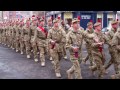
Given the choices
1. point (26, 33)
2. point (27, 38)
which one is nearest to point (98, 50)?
point (27, 38)

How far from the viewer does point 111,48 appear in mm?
9219

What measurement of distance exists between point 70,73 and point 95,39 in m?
1.30

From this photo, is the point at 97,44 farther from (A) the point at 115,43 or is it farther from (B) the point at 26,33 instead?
(B) the point at 26,33

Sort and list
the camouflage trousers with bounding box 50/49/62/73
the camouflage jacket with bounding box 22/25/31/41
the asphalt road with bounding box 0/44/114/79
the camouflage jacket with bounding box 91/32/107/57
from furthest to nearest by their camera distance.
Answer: the camouflage jacket with bounding box 22/25/31/41 → the asphalt road with bounding box 0/44/114/79 → the camouflage trousers with bounding box 50/49/62/73 → the camouflage jacket with bounding box 91/32/107/57

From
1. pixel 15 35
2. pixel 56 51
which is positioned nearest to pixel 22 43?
pixel 15 35

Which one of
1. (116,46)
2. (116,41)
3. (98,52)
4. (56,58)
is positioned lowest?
(56,58)

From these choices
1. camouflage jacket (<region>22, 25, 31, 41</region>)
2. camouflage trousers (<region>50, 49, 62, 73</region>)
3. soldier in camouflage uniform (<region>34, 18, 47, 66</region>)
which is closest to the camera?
camouflage trousers (<region>50, 49, 62, 73</region>)

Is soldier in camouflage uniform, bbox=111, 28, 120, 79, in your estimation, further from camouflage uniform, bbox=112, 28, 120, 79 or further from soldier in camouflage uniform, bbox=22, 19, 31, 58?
soldier in camouflage uniform, bbox=22, 19, 31, 58

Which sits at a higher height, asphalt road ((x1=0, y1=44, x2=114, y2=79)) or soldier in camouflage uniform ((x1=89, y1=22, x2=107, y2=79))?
soldier in camouflage uniform ((x1=89, y1=22, x2=107, y2=79))

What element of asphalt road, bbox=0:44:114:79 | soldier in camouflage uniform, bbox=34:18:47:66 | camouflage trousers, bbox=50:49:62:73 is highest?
soldier in camouflage uniform, bbox=34:18:47:66

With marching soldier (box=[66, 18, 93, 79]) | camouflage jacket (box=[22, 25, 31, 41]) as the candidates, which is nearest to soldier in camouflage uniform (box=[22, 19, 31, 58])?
camouflage jacket (box=[22, 25, 31, 41])

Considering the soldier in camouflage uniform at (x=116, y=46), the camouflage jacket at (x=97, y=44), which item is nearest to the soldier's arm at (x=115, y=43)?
the soldier in camouflage uniform at (x=116, y=46)

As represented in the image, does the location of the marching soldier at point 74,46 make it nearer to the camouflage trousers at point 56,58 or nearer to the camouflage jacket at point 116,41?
the camouflage jacket at point 116,41

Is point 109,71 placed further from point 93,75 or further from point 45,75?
point 45,75
